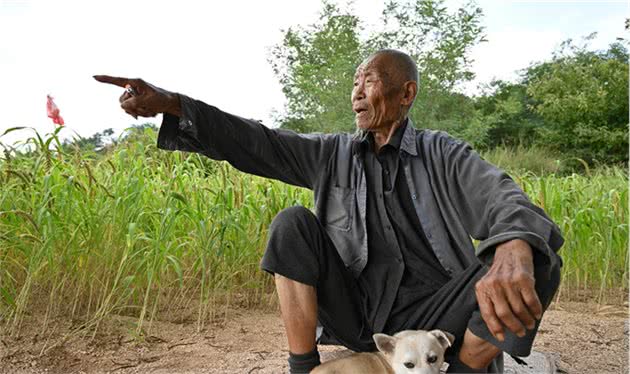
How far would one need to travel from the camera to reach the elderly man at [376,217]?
1.62m

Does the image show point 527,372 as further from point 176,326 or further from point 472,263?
point 176,326

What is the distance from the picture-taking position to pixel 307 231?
1.72 meters

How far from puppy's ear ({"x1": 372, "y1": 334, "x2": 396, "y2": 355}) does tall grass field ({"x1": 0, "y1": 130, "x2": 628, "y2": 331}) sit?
0.97 meters

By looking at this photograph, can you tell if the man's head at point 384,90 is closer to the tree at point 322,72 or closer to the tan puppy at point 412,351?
the tan puppy at point 412,351

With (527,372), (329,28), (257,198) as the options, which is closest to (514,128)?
(329,28)

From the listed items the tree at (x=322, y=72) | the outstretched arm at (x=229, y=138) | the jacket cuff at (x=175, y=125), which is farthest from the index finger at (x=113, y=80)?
the tree at (x=322, y=72)

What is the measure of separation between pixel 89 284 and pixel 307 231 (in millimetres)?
1222

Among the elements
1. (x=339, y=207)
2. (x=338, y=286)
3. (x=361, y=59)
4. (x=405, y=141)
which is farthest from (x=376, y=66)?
(x=361, y=59)

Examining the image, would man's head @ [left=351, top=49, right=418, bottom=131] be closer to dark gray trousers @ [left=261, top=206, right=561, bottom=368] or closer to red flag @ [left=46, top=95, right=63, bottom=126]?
dark gray trousers @ [left=261, top=206, right=561, bottom=368]

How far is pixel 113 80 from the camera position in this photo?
5.82 ft

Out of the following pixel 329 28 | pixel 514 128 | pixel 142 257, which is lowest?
pixel 142 257

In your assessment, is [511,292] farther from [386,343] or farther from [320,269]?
[320,269]

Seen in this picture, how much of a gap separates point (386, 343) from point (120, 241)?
135 centimetres

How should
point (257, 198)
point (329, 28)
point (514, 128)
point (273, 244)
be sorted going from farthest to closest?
point (514, 128), point (329, 28), point (257, 198), point (273, 244)
